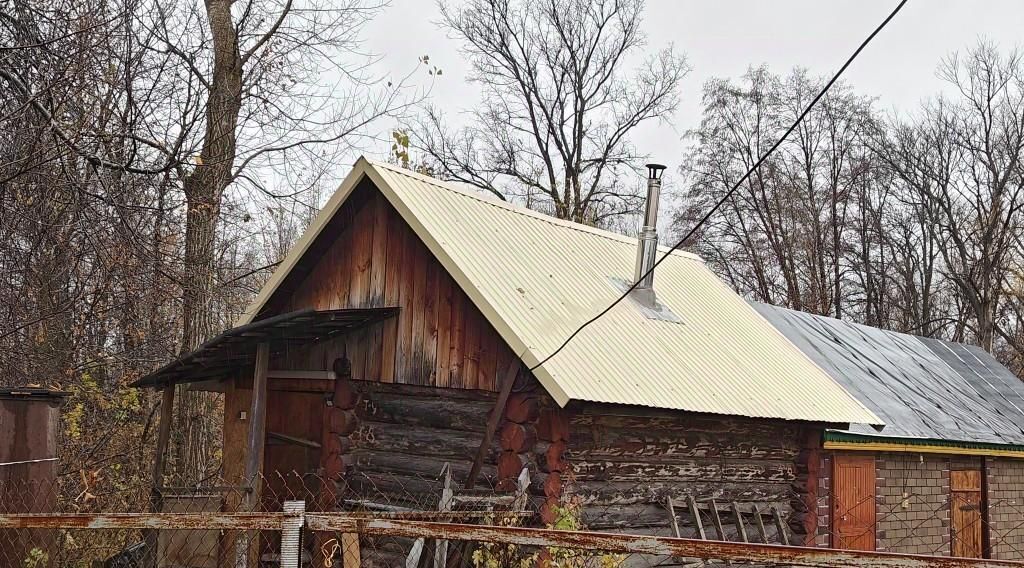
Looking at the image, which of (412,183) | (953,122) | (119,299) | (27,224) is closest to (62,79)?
(27,224)

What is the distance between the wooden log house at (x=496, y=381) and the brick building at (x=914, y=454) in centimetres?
161

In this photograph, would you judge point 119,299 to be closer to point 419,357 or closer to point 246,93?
point 246,93

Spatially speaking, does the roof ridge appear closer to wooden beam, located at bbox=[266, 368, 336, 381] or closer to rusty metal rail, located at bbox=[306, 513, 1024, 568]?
wooden beam, located at bbox=[266, 368, 336, 381]

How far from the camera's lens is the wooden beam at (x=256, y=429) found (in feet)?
31.9

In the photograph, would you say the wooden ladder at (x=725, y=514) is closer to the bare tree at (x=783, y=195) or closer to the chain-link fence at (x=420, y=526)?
the chain-link fence at (x=420, y=526)

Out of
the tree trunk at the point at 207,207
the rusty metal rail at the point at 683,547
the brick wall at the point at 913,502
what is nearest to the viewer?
the rusty metal rail at the point at 683,547

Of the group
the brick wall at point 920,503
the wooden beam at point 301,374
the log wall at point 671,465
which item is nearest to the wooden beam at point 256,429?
the wooden beam at point 301,374

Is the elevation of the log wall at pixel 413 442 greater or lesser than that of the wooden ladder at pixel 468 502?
greater

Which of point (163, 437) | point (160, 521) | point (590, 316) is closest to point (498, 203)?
point (590, 316)

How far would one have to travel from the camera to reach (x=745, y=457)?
11.3 m

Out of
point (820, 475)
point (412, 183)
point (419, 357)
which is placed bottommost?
point (820, 475)

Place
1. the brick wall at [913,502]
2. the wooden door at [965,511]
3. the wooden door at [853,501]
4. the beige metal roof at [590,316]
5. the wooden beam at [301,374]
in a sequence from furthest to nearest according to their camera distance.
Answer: the wooden door at [965,511] → the brick wall at [913,502] → the wooden door at [853,501] → the wooden beam at [301,374] → the beige metal roof at [590,316]

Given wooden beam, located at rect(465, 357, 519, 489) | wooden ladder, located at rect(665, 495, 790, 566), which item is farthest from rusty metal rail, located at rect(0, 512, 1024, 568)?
wooden ladder, located at rect(665, 495, 790, 566)

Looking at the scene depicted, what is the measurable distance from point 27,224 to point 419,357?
395 cm
